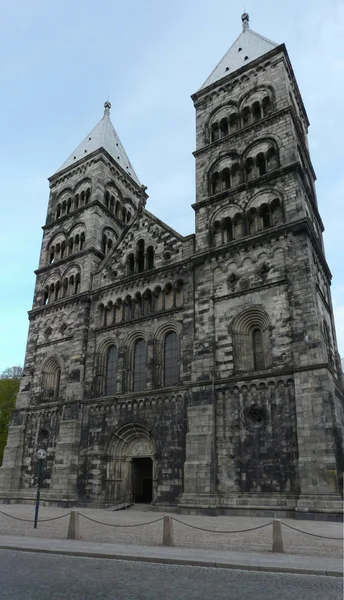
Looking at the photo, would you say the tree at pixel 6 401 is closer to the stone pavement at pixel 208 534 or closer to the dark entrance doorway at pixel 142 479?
the dark entrance doorway at pixel 142 479

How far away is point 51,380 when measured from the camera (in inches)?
1278

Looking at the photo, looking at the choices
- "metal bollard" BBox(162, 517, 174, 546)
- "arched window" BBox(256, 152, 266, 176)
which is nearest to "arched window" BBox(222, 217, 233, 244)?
"arched window" BBox(256, 152, 266, 176)

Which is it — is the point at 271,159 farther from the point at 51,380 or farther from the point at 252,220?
the point at 51,380

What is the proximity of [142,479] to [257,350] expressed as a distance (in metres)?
11.3

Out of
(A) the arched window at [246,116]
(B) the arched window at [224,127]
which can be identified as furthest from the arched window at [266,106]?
(B) the arched window at [224,127]

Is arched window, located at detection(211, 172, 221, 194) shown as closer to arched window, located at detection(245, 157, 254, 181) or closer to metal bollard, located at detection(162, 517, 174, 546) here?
arched window, located at detection(245, 157, 254, 181)

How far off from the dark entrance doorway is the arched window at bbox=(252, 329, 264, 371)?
9263 millimetres

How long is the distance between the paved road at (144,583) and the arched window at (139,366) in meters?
16.8

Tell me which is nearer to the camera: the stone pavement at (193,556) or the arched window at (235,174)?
the stone pavement at (193,556)

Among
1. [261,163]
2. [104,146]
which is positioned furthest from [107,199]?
[261,163]

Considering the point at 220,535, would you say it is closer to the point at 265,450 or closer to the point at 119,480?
the point at 265,450

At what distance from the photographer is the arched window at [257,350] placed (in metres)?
22.9

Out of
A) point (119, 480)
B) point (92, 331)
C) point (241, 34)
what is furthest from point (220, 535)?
point (241, 34)

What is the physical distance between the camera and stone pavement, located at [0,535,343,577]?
9594mm
